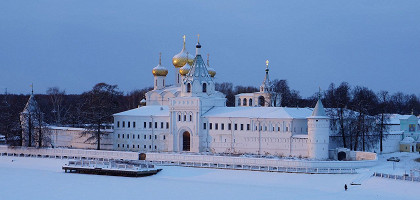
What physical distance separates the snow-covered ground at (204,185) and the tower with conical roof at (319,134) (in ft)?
13.5

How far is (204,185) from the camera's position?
3634 centimetres

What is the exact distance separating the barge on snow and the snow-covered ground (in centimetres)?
80

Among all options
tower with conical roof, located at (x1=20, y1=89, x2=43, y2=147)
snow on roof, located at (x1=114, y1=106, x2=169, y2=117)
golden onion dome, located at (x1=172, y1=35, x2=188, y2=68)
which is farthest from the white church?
golden onion dome, located at (x1=172, y1=35, x2=188, y2=68)

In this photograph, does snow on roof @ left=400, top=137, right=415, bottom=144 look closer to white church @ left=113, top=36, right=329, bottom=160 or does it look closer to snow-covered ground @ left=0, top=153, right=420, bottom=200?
snow-covered ground @ left=0, top=153, right=420, bottom=200

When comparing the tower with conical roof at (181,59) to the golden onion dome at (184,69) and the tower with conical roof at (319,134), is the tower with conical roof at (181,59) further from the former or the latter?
the tower with conical roof at (319,134)

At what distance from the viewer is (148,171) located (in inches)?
1604

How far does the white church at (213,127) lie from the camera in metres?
45.2

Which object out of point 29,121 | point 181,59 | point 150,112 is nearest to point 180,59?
point 181,59

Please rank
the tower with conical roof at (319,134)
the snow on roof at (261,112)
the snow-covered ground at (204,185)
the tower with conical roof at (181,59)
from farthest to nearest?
the tower with conical roof at (181,59) → the snow on roof at (261,112) → the tower with conical roof at (319,134) → the snow-covered ground at (204,185)

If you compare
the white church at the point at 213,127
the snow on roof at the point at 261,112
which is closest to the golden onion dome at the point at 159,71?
the white church at the point at 213,127

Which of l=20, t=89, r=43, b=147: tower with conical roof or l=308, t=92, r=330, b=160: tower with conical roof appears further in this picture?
l=20, t=89, r=43, b=147: tower with conical roof

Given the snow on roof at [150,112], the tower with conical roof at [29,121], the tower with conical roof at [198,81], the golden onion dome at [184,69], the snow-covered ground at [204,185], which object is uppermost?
the golden onion dome at [184,69]

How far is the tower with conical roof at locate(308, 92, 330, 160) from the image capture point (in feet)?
142

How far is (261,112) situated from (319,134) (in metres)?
6.37
